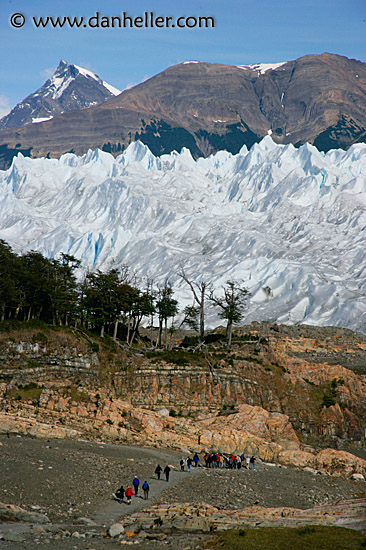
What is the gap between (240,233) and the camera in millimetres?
158750

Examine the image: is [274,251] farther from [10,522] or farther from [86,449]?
[10,522]

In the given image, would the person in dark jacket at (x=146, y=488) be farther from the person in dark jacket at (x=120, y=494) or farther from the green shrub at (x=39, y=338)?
the green shrub at (x=39, y=338)

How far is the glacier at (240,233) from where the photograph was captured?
123 meters

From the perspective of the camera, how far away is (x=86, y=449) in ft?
91.4

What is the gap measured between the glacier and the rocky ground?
82032 mm

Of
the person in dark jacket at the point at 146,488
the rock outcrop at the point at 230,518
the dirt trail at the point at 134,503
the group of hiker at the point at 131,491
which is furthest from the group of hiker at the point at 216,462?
the rock outcrop at the point at 230,518

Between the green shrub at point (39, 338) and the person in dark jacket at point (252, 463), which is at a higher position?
the green shrub at point (39, 338)

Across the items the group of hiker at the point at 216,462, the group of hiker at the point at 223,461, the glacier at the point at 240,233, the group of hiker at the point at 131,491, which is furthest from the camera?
the glacier at the point at 240,233

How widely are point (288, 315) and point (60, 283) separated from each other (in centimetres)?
6600

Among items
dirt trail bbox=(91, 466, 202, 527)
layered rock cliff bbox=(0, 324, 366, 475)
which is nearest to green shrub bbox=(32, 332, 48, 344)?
layered rock cliff bbox=(0, 324, 366, 475)

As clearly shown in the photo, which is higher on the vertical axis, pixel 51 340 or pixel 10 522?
pixel 51 340

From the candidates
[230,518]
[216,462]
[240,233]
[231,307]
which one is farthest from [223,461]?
[240,233]

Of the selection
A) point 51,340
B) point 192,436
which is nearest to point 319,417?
point 192,436

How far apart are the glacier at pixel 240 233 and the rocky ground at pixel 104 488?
82.0 meters
